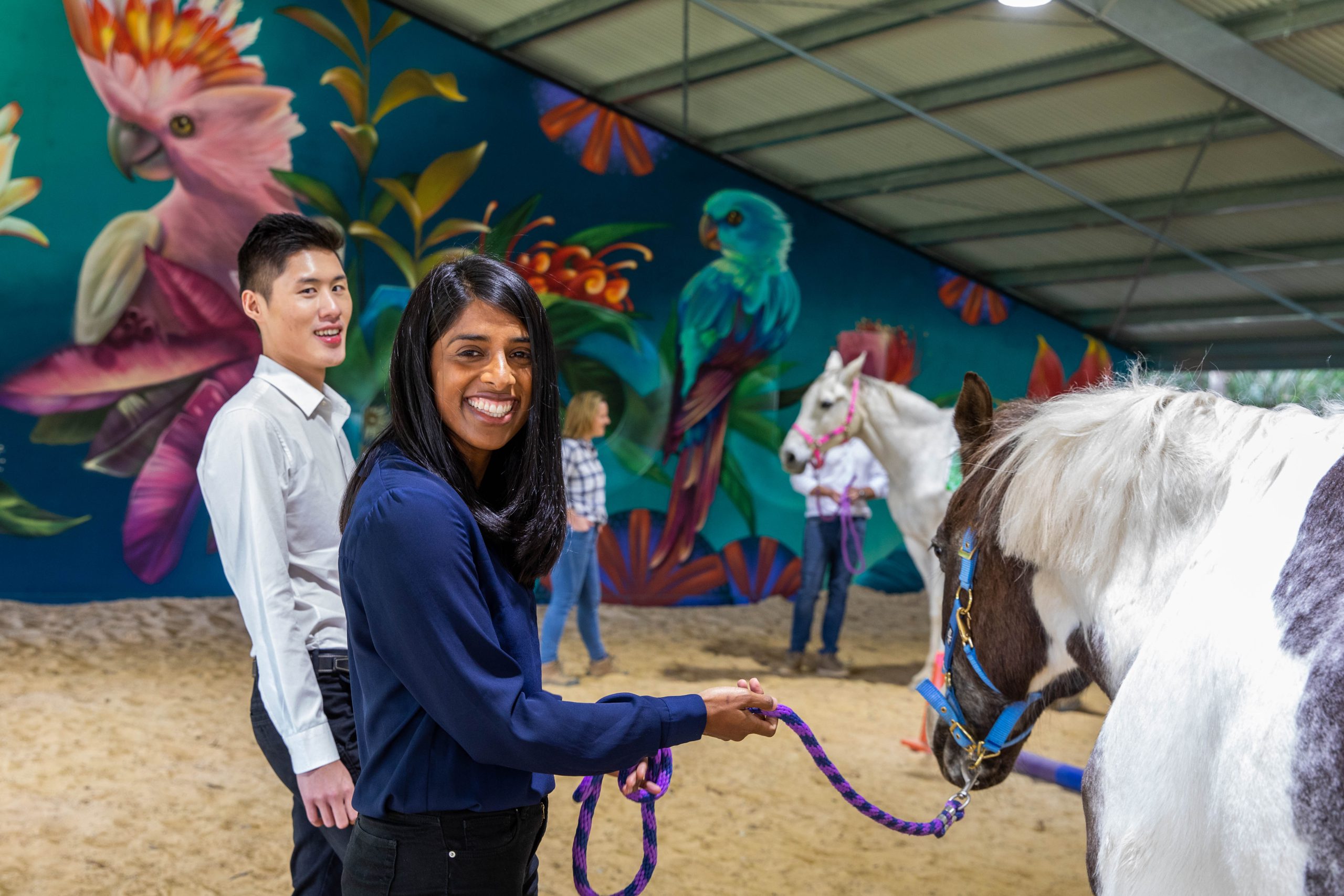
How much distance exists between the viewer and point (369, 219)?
661 centimetres

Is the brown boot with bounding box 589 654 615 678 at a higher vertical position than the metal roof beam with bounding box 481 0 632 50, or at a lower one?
lower

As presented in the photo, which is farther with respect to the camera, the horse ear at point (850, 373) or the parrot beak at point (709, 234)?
the parrot beak at point (709, 234)

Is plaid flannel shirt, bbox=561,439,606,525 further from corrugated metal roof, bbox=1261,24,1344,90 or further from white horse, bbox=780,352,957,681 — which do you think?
corrugated metal roof, bbox=1261,24,1344,90

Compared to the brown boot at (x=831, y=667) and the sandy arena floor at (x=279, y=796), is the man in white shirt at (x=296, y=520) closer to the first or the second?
the sandy arena floor at (x=279, y=796)

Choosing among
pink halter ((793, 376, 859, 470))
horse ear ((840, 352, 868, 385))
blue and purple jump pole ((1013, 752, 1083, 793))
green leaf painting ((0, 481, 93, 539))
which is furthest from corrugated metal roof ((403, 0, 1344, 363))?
green leaf painting ((0, 481, 93, 539))

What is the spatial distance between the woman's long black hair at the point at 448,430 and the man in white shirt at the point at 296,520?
1.23 feet

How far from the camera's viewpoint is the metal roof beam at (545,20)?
6297 mm

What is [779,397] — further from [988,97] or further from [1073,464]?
[1073,464]

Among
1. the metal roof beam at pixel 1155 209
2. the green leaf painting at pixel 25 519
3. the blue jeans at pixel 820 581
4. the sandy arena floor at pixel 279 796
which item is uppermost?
the metal roof beam at pixel 1155 209

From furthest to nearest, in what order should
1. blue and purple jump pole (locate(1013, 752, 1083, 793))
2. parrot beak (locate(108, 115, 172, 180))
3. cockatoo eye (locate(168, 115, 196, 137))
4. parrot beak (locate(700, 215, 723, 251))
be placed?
parrot beak (locate(700, 215, 723, 251)) → cockatoo eye (locate(168, 115, 196, 137)) → parrot beak (locate(108, 115, 172, 180)) → blue and purple jump pole (locate(1013, 752, 1083, 793))

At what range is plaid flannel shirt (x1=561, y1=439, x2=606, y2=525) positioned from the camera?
490 centimetres

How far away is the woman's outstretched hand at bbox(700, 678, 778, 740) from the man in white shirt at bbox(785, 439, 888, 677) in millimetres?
4405

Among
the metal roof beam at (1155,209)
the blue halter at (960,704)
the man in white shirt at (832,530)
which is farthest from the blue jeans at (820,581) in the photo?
the blue halter at (960,704)

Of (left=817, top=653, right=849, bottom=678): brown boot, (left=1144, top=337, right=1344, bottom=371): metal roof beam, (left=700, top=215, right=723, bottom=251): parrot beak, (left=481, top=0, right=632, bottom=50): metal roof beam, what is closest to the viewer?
(left=817, top=653, right=849, bottom=678): brown boot
